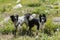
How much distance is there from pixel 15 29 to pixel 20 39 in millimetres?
2132

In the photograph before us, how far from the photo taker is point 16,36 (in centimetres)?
1677

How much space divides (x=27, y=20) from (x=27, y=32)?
77 cm

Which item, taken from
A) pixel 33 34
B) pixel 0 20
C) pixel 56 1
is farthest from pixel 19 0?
pixel 33 34

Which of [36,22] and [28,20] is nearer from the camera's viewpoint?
[28,20]

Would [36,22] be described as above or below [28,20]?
below

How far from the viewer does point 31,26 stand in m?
17.5

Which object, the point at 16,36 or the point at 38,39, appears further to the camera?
the point at 16,36

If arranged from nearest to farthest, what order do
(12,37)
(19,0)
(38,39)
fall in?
(38,39)
(12,37)
(19,0)

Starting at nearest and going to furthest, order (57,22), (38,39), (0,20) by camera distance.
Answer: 1. (38,39)
2. (57,22)
3. (0,20)

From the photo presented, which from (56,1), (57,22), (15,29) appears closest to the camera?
(15,29)

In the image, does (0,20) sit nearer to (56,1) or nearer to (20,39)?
(20,39)

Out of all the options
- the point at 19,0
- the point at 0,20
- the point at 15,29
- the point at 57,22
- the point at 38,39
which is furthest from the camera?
the point at 19,0

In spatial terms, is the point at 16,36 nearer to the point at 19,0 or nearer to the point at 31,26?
the point at 31,26

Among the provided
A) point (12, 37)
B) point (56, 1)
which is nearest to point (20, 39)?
point (12, 37)
